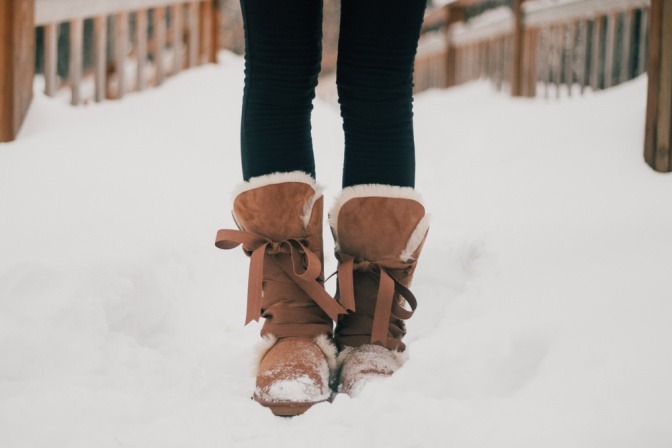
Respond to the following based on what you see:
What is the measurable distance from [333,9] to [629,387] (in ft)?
46.4

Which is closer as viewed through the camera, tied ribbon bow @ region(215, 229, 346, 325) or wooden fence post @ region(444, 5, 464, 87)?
tied ribbon bow @ region(215, 229, 346, 325)

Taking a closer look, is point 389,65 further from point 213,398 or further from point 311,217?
point 213,398

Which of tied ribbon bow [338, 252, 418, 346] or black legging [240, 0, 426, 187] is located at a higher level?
black legging [240, 0, 426, 187]

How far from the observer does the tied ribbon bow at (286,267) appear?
3.38ft

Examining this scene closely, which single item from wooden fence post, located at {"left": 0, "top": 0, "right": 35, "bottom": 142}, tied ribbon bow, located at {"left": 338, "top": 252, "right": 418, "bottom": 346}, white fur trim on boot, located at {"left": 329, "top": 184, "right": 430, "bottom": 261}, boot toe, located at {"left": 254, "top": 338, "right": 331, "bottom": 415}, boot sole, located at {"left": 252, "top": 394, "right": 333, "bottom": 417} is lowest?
boot sole, located at {"left": 252, "top": 394, "right": 333, "bottom": 417}

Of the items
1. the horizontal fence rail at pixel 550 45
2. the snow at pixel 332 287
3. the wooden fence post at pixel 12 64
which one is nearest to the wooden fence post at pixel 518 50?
the horizontal fence rail at pixel 550 45

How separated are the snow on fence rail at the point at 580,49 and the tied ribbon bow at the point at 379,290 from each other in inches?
41.5

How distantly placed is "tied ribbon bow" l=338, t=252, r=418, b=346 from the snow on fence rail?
1.05 m

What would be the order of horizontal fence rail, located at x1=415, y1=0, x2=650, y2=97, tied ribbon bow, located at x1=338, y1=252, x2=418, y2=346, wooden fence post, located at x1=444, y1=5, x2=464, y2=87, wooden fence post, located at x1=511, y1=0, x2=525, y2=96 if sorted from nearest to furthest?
1. tied ribbon bow, located at x1=338, y1=252, x2=418, y2=346
2. horizontal fence rail, located at x1=415, y1=0, x2=650, y2=97
3. wooden fence post, located at x1=511, y1=0, x2=525, y2=96
4. wooden fence post, located at x1=444, y1=5, x2=464, y2=87

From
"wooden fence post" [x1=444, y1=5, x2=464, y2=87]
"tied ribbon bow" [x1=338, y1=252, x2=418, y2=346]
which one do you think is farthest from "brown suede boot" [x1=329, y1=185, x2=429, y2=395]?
"wooden fence post" [x1=444, y1=5, x2=464, y2=87]

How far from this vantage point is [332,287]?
5.08 feet

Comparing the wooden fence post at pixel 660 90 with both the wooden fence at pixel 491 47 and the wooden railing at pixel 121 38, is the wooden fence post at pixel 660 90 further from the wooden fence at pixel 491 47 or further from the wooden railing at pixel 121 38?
the wooden railing at pixel 121 38

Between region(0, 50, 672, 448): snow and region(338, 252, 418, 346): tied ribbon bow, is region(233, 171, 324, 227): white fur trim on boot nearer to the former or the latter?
region(338, 252, 418, 346): tied ribbon bow

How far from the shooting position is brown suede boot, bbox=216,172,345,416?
1.03 m
